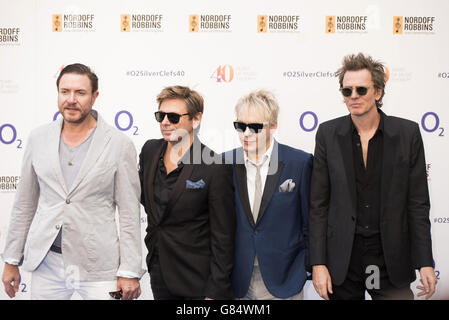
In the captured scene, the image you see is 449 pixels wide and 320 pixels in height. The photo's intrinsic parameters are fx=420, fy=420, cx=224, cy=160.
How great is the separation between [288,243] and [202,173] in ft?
2.66

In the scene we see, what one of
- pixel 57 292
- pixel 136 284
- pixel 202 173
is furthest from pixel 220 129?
pixel 57 292

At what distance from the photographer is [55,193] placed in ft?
9.88

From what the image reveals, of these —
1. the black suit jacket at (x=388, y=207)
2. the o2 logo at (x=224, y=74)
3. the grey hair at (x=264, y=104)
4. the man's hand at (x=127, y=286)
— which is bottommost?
the man's hand at (x=127, y=286)

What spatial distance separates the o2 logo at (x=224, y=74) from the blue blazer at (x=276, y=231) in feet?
3.63

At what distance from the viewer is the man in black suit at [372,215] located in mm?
2992

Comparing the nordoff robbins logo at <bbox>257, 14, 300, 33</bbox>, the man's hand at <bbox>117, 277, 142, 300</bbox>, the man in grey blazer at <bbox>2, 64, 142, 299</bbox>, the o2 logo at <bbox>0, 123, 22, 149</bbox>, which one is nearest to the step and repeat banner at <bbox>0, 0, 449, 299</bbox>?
the nordoff robbins logo at <bbox>257, 14, 300, 33</bbox>

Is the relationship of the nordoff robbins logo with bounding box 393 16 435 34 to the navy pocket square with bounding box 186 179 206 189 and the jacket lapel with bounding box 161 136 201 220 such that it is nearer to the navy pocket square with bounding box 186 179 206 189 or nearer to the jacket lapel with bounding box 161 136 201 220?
the jacket lapel with bounding box 161 136 201 220

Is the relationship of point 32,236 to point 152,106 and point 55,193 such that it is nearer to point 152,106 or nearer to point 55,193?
point 55,193

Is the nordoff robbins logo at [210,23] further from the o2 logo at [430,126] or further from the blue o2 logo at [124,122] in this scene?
the o2 logo at [430,126]

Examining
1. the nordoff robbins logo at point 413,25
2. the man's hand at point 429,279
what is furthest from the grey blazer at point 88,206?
the nordoff robbins logo at point 413,25

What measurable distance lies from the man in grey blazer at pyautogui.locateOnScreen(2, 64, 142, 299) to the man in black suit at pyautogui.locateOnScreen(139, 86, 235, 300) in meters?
0.18

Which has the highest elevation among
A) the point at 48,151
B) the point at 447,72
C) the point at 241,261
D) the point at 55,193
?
the point at 447,72

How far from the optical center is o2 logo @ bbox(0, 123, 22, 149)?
4.02 metres

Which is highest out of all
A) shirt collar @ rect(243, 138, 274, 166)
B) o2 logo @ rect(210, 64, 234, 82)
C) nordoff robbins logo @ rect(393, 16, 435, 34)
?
nordoff robbins logo @ rect(393, 16, 435, 34)
